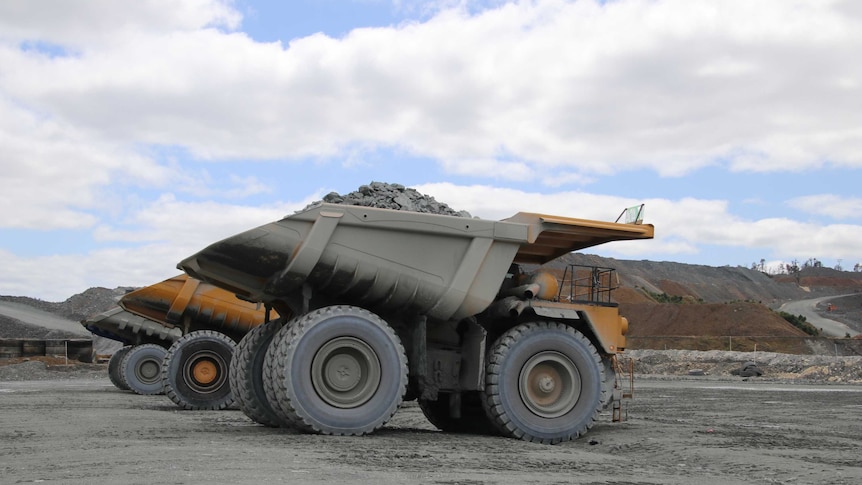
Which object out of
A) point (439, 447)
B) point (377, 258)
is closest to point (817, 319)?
point (377, 258)

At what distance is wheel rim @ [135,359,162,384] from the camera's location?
66.8 feet

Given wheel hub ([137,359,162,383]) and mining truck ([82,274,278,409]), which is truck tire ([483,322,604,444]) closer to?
mining truck ([82,274,278,409])

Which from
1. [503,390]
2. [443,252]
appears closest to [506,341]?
[503,390]

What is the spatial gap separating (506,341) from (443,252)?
1144 millimetres

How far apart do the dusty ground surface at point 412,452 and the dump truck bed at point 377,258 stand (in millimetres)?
1386

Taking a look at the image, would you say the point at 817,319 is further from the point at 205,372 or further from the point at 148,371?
the point at 205,372

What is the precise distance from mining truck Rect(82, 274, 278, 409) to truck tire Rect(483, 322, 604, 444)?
175 inches

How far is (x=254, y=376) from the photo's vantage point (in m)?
10.2

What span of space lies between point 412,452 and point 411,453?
0.27 feet

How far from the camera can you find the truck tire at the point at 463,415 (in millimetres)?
10453

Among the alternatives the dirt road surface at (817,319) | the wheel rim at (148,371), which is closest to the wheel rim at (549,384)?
the wheel rim at (148,371)

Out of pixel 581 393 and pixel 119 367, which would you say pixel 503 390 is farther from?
pixel 119 367

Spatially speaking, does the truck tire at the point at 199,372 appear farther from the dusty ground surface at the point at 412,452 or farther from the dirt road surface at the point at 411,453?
the dirt road surface at the point at 411,453

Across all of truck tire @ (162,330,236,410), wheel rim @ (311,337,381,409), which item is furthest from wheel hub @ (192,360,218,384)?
wheel rim @ (311,337,381,409)
